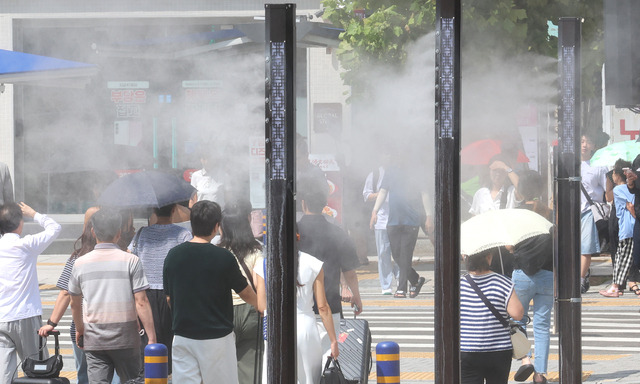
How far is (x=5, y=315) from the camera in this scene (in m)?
5.35

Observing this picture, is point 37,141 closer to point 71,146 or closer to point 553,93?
point 71,146

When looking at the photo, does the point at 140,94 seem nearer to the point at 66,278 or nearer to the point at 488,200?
the point at 66,278

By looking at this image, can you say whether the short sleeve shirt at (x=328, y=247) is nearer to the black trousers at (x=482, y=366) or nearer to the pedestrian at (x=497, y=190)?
the black trousers at (x=482, y=366)

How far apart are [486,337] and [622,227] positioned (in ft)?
16.8

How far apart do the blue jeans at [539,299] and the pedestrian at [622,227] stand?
11.6 feet

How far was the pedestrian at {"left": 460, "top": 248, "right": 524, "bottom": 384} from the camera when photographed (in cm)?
488

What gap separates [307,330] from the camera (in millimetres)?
4891

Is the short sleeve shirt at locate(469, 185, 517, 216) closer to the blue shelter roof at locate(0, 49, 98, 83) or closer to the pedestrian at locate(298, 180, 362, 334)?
Answer: the pedestrian at locate(298, 180, 362, 334)

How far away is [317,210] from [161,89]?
1189 mm

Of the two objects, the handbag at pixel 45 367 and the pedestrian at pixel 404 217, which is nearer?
the handbag at pixel 45 367

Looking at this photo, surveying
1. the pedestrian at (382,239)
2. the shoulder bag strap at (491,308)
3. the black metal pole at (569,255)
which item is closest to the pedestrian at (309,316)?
the shoulder bag strap at (491,308)

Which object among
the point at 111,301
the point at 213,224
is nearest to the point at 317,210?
the point at 213,224

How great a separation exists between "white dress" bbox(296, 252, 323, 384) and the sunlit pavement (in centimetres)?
160

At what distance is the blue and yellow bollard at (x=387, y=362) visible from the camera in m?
4.37
